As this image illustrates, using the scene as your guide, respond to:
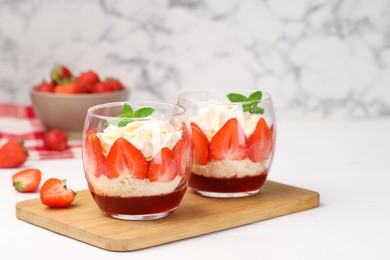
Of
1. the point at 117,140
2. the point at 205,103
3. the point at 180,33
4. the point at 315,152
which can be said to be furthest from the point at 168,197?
the point at 180,33

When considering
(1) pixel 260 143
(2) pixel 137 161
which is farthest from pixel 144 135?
(1) pixel 260 143

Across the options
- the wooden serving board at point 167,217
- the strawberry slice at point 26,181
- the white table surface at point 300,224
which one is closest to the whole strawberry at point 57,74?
the white table surface at point 300,224

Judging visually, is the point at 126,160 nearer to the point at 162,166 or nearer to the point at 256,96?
the point at 162,166

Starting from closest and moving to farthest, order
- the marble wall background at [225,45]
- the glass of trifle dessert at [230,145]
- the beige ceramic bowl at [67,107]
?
1. the glass of trifle dessert at [230,145]
2. the beige ceramic bowl at [67,107]
3. the marble wall background at [225,45]

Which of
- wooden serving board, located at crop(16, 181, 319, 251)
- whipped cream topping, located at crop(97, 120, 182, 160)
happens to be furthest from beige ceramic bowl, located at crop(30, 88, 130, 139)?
whipped cream topping, located at crop(97, 120, 182, 160)

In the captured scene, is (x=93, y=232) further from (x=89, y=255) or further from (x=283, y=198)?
(x=283, y=198)

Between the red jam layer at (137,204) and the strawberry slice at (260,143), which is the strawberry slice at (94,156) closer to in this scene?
the red jam layer at (137,204)
